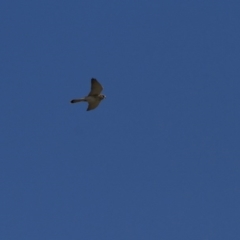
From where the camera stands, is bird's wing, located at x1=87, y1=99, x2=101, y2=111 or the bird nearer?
the bird

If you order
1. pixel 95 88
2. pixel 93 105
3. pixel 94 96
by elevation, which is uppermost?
pixel 95 88

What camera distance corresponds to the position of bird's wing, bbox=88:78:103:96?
6988 cm

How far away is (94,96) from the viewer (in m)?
71.4

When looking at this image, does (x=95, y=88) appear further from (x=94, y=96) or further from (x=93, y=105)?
(x=93, y=105)

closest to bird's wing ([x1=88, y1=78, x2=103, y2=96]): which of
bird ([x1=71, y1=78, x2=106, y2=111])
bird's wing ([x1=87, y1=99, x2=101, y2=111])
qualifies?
bird ([x1=71, y1=78, x2=106, y2=111])

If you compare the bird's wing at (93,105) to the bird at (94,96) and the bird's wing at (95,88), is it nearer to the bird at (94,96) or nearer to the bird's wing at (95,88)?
the bird at (94,96)

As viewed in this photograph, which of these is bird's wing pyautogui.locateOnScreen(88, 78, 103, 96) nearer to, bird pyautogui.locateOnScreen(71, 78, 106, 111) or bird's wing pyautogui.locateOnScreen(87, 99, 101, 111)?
bird pyautogui.locateOnScreen(71, 78, 106, 111)

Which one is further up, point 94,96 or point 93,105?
point 94,96

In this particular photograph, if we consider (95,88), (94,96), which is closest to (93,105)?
(94,96)

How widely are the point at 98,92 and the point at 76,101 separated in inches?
95.7

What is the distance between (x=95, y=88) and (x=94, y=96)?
3.24 ft

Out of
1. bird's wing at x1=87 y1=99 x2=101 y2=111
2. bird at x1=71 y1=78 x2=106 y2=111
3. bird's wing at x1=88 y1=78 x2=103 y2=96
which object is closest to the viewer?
bird's wing at x1=88 y1=78 x2=103 y2=96

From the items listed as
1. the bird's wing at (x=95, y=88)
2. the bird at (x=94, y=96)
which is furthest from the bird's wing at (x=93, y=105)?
the bird's wing at (x=95, y=88)

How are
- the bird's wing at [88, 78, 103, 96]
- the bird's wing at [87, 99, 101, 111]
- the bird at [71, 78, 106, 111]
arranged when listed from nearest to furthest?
1. the bird's wing at [88, 78, 103, 96]
2. the bird at [71, 78, 106, 111]
3. the bird's wing at [87, 99, 101, 111]
